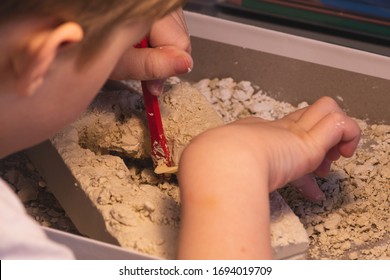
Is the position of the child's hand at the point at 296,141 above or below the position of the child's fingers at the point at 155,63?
below

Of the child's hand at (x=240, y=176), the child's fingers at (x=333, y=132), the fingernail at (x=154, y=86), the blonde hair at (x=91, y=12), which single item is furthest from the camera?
the fingernail at (x=154, y=86)

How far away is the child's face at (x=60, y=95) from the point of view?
60 centimetres

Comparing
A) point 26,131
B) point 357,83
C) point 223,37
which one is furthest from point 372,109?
point 26,131

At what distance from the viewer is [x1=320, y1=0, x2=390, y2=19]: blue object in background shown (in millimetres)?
1034

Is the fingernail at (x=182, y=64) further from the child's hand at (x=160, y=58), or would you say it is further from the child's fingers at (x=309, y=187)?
the child's fingers at (x=309, y=187)

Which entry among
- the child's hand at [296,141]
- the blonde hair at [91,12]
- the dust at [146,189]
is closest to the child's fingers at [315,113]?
the child's hand at [296,141]

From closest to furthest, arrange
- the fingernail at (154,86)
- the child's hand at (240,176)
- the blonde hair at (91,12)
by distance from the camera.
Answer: the blonde hair at (91,12) → the child's hand at (240,176) → the fingernail at (154,86)

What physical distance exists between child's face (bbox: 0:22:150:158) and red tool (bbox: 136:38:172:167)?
0.20 metres

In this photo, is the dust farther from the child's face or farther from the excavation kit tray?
the child's face

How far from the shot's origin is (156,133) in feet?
2.77

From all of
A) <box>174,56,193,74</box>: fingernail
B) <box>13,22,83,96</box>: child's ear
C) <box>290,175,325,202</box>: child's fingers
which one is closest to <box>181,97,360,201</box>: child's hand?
<box>290,175,325,202</box>: child's fingers

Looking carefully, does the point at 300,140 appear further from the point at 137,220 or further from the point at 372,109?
the point at 372,109

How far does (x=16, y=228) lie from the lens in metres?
0.59

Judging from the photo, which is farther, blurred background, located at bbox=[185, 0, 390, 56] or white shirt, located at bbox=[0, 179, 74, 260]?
blurred background, located at bbox=[185, 0, 390, 56]
